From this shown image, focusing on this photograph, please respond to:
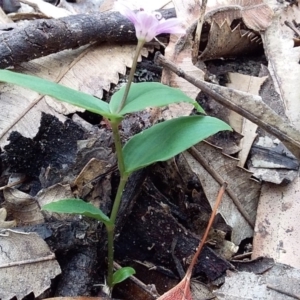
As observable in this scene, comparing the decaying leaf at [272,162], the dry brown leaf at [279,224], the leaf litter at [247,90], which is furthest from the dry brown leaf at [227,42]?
the dry brown leaf at [279,224]

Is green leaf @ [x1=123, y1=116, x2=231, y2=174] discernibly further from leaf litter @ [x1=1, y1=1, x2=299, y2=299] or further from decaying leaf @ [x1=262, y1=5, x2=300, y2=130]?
decaying leaf @ [x1=262, y1=5, x2=300, y2=130]

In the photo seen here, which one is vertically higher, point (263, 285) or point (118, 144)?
point (118, 144)

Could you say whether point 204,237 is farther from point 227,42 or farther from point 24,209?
point 227,42

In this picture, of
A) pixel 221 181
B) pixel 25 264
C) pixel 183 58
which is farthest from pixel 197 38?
pixel 25 264

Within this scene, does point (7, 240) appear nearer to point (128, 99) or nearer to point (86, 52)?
→ point (128, 99)

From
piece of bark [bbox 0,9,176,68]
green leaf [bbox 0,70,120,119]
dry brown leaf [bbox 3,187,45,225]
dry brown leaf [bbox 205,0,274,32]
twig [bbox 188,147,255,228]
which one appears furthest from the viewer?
dry brown leaf [bbox 205,0,274,32]

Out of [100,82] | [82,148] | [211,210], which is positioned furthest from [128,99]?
[100,82]

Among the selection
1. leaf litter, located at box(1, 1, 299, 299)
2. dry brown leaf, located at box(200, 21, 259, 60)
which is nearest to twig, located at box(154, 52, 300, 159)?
leaf litter, located at box(1, 1, 299, 299)
